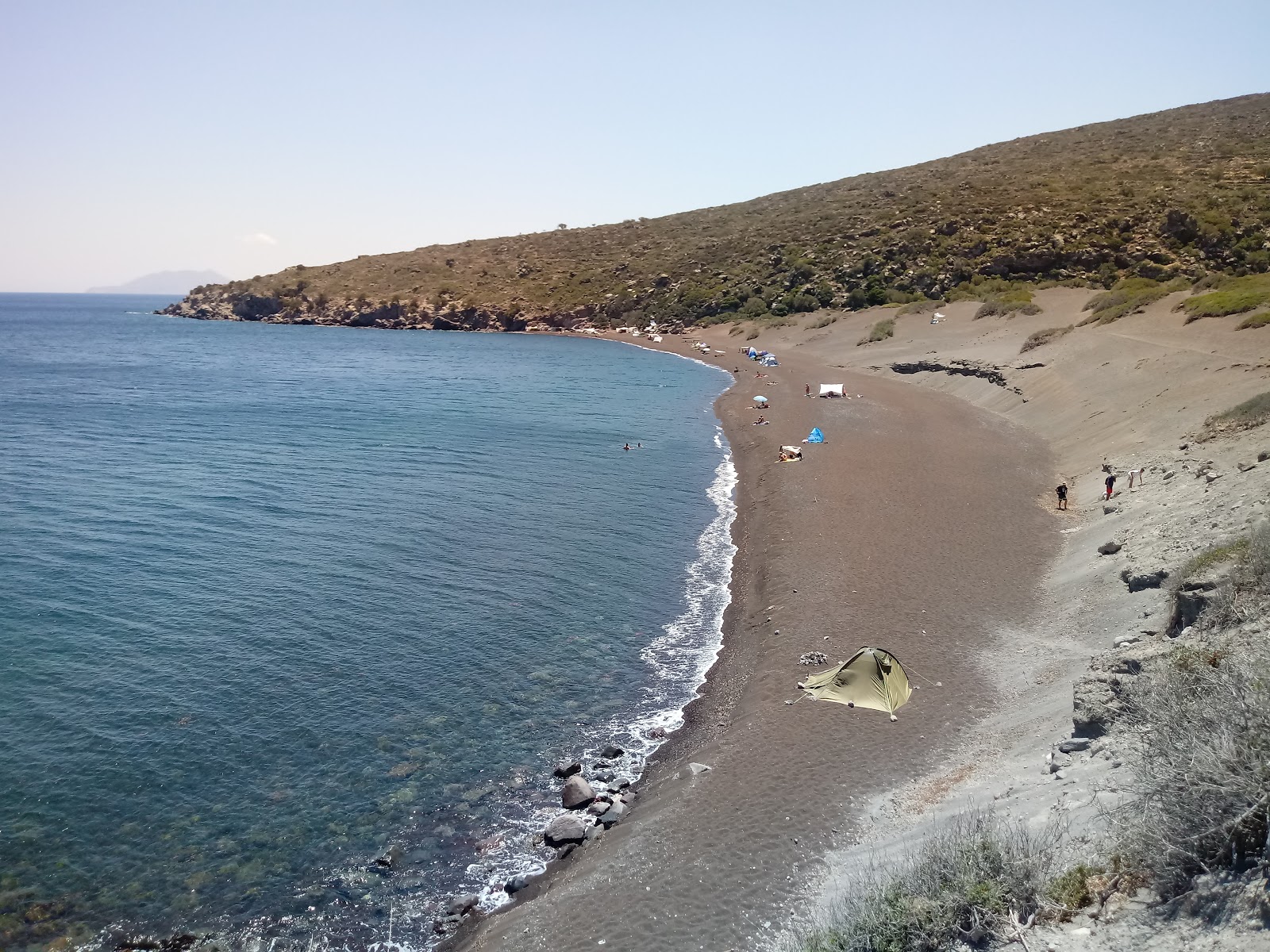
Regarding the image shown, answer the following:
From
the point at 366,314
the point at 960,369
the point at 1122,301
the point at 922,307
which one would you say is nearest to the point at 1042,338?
the point at 960,369

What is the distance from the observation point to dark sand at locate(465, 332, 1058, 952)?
11.1 metres

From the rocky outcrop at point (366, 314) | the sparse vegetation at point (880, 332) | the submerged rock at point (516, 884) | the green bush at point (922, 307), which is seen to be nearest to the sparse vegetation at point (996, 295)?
the green bush at point (922, 307)

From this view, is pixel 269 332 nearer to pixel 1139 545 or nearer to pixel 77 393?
pixel 77 393

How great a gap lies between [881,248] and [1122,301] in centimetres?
→ 4144

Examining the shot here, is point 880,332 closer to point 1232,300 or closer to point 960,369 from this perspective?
point 960,369

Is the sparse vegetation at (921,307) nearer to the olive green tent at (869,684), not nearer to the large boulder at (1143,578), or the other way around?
the large boulder at (1143,578)

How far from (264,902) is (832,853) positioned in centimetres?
805

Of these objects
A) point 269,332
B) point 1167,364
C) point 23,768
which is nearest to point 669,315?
point 269,332

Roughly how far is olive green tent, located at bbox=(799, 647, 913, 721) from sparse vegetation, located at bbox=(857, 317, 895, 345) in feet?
188

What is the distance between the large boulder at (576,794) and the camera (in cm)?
1375

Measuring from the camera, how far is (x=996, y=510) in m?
26.7

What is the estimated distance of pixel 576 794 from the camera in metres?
13.9

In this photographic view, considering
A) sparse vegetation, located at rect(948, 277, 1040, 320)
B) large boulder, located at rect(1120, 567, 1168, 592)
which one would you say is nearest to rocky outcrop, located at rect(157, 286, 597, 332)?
sparse vegetation, located at rect(948, 277, 1040, 320)

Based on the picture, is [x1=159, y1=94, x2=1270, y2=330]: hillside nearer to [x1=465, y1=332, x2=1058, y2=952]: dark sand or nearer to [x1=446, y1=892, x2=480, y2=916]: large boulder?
[x1=465, y1=332, x2=1058, y2=952]: dark sand
